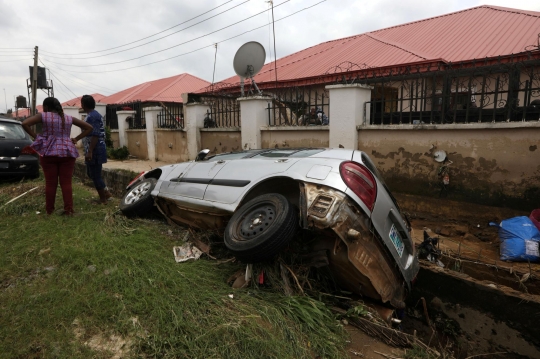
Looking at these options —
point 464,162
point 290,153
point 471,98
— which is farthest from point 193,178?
point 471,98

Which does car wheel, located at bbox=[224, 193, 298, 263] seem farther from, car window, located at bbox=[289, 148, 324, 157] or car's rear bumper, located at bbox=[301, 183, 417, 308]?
car window, located at bbox=[289, 148, 324, 157]

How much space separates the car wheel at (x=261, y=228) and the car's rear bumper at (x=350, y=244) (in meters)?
0.15

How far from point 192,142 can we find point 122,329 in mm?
8208

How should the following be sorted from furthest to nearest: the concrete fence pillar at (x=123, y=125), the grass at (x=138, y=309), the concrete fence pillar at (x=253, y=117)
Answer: the concrete fence pillar at (x=123, y=125), the concrete fence pillar at (x=253, y=117), the grass at (x=138, y=309)

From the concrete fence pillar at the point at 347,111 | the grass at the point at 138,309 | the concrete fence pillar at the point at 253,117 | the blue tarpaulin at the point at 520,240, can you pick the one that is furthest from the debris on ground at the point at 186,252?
the concrete fence pillar at the point at 253,117

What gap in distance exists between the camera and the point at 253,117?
7934 mm

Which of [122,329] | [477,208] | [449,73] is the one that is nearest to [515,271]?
[477,208]

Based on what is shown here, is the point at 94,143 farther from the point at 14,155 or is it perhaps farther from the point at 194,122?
the point at 194,122

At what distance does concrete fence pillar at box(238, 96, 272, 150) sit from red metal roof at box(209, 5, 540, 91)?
11.1 feet

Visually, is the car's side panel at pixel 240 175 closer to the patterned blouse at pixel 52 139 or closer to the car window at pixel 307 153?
the car window at pixel 307 153

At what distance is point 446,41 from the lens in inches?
445

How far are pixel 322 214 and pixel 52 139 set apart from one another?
3.75m

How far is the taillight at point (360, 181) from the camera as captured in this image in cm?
267

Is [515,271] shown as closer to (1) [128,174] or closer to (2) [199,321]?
(2) [199,321]
